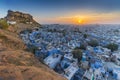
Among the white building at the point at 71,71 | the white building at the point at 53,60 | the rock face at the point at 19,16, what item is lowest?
the white building at the point at 71,71

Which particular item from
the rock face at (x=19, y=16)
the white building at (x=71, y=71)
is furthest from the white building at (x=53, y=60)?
the rock face at (x=19, y=16)

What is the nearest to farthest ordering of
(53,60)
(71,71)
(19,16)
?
(71,71), (53,60), (19,16)

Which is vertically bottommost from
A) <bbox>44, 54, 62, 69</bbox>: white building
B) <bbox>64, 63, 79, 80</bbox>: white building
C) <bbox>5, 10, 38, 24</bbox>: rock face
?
<bbox>64, 63, 79, 80</bbox>: white building

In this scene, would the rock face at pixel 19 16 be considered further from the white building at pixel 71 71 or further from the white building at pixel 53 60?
the white building at pixel 71 71

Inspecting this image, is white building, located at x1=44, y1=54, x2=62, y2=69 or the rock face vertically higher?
the rock face

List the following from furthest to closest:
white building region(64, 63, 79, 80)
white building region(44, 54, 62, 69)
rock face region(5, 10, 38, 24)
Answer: rock face region(5, 10, 38, 24) → white building region(44, 54, 62, 69) → white building region(64, 63, 79, 80)

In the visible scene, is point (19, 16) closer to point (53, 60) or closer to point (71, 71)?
point (53, 60)

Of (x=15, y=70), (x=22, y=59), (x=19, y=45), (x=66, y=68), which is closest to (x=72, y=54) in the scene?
(x=66, y=68)

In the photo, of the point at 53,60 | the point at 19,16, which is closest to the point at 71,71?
the point at 53,60

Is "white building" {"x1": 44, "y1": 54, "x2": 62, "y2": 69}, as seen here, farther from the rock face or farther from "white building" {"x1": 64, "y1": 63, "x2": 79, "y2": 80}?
the rock face

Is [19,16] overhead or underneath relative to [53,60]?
overhead

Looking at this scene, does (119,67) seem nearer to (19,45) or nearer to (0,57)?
(19,45)

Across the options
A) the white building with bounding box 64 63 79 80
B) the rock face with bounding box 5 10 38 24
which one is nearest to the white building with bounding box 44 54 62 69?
the white building with bounding box 64 63 79 80

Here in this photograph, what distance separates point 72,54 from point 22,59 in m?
11.3
